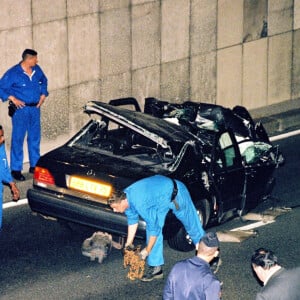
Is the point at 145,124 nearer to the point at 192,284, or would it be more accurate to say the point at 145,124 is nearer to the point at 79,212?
the point at 79,212

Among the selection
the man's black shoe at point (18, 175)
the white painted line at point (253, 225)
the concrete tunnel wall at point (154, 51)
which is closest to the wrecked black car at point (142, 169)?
the white painted line at point (253, 225)

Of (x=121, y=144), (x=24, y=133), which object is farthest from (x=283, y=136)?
(x=121, y=144)

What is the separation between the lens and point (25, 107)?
16719 mm

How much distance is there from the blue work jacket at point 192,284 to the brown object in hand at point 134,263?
2859 mm

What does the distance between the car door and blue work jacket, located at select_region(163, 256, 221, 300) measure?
4646 millimetres

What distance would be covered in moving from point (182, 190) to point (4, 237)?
278 centimetres

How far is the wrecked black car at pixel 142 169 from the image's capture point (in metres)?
13.8

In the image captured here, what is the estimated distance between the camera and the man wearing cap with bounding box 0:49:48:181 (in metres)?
16.6

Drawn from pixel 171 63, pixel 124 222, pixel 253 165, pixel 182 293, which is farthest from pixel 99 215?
pixel 171 63

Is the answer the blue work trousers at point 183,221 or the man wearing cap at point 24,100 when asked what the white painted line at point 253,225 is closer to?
the blue work trousers at point 183,221

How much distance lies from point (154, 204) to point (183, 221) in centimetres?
58

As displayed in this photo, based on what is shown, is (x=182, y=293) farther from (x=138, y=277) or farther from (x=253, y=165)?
(x=253, y=165)

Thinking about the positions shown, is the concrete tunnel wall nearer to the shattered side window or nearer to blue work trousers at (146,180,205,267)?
the shattered side window

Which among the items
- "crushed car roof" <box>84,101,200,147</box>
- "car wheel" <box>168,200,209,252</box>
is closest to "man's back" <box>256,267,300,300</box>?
"car wheel" <box>168,200,209,252</box>
